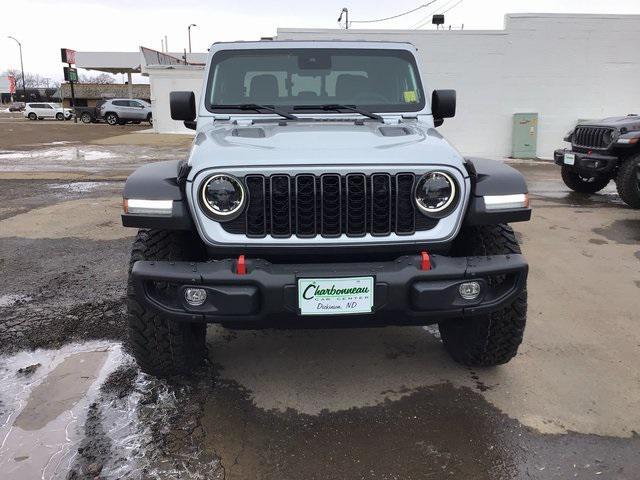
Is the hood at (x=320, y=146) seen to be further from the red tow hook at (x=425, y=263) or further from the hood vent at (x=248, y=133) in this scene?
the red tow hook at (x=425, y=263)

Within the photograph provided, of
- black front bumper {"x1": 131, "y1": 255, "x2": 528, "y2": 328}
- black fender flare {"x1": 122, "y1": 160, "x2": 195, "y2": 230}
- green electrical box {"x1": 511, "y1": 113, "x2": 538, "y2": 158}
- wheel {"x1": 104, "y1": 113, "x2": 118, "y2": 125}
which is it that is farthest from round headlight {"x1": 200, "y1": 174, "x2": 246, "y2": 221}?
wheel {"x1": 104, "y1": 113, "x2": 118, "y2": 125}

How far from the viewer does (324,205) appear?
270cm

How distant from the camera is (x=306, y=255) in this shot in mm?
2771

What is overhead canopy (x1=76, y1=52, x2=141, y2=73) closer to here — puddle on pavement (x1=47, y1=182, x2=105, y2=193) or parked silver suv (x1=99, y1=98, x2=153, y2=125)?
parked silver suv (x1=99, y1=98, x2=153, y2=125)

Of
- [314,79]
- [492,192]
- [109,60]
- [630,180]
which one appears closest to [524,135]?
[630,180]

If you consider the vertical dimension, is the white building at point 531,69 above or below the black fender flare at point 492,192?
above

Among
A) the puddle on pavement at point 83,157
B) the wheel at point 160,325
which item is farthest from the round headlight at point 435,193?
the puddle on pavement at point 83,157

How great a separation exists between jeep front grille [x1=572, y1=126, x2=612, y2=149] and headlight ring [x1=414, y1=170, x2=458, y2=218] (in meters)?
6.94

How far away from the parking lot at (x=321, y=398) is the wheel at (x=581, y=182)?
17.1 ft

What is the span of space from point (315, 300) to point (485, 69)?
14543 millimetres

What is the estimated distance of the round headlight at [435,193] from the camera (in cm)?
274

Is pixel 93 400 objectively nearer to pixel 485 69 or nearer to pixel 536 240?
pixel 536 240

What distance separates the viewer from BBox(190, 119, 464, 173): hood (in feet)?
8.84

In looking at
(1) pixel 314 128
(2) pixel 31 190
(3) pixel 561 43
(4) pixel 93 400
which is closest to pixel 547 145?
(3) pixel 561 43
